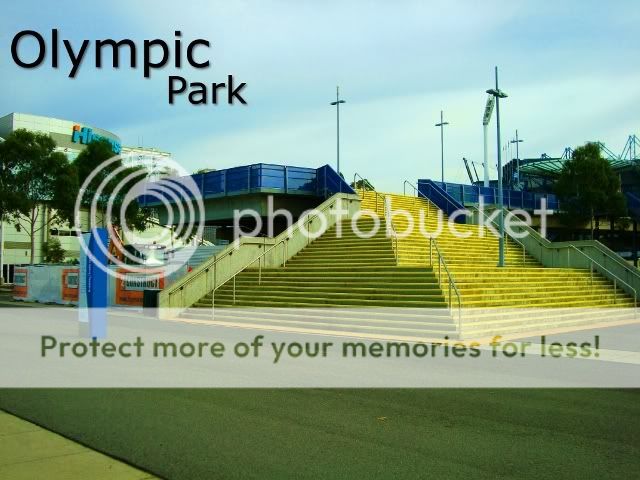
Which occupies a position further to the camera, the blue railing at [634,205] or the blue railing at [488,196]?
the blue railing at [634,205]

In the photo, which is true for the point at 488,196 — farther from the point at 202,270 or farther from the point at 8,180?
the point at 8,180

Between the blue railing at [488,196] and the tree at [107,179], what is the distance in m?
18.1

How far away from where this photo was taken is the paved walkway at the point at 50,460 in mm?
4961

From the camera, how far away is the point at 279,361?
11.2m

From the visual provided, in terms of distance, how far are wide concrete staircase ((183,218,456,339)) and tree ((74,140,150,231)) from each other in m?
18.8

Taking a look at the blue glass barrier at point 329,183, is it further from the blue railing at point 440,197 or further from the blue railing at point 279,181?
the blue railing at point 440,197

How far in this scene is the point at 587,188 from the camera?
37.2 metres

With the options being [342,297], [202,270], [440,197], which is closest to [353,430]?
[342,297]

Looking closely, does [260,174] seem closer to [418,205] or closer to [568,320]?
[418,205]

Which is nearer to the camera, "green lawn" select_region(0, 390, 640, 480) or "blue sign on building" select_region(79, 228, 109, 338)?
"green lawn" select_region(0, 390, 640, 480)

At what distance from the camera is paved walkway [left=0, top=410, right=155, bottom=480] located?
496 centimetres

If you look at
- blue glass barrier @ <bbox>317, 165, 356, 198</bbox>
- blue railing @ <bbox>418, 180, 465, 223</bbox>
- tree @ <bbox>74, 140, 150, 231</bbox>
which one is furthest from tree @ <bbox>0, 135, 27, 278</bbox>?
blue railing @ <bbox>418, 180, 465, 223</bbox>

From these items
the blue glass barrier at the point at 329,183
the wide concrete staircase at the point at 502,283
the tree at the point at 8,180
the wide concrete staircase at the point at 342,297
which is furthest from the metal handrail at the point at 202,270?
the tree at the point at 8,180

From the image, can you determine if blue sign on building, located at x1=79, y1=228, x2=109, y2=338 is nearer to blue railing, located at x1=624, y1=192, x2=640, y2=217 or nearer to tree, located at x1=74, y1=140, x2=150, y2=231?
tree, located at x1=74, y1=140, x2=150, y2=231
